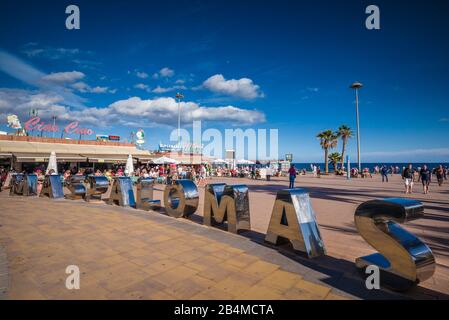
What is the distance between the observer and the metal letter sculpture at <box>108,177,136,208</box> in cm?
948

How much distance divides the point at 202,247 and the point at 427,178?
1568cm

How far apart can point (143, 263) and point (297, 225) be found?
119 inches

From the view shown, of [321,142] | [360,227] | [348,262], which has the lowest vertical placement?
[348,262]

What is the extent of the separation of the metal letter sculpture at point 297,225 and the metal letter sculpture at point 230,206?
1076 mm

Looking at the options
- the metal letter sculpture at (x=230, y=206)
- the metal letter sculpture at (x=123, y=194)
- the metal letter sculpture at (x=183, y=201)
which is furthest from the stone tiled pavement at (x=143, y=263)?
the metal letter sculpture at (x=123, y=194)

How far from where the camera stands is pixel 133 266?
4047mm

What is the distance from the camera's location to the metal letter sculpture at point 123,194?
31.1ft

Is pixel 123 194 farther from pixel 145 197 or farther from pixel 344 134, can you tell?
pixel 344 134

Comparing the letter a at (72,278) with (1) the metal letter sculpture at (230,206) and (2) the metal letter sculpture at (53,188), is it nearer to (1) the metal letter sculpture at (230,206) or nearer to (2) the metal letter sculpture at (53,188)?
(1) the metal letter sculpture at (230,206)

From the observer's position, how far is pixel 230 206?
20.8 feet
